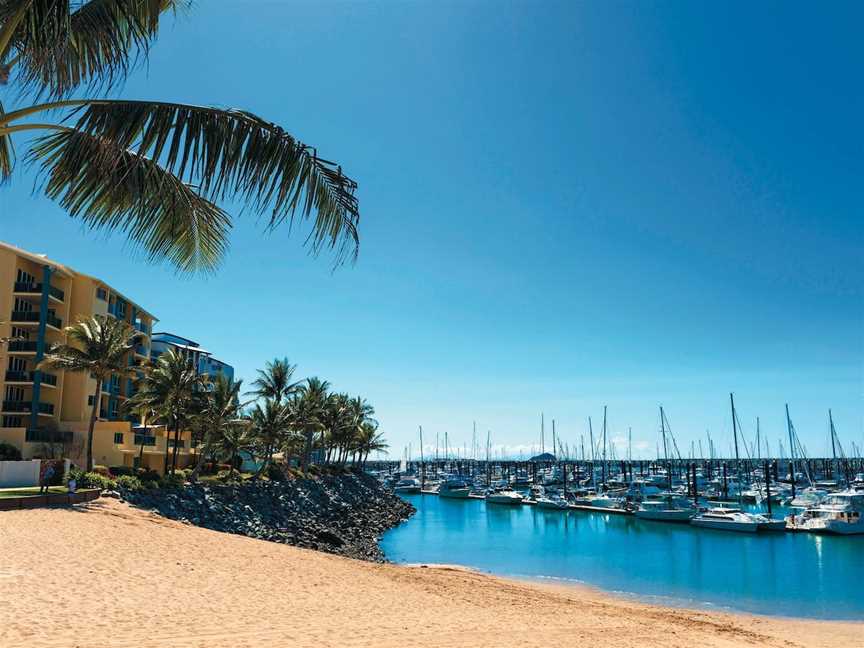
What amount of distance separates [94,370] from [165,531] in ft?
53.7

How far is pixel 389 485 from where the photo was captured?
129m

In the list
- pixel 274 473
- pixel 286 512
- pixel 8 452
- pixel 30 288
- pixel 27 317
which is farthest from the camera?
pixel 274 473

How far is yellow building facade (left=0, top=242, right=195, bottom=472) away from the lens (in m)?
46.8

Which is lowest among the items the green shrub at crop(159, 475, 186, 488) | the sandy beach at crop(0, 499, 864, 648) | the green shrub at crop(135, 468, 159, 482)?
the sandy beach at crop(0, 499, 864, 648)

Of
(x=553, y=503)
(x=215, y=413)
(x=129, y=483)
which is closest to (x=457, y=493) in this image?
(x=553, y=503)

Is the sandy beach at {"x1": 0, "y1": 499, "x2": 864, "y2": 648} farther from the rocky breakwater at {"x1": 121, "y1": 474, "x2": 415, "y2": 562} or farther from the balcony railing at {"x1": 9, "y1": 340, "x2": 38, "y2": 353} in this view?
the balcony railing at {"x1": 9, "y1": 340, "x2": 38, "y2": 353}

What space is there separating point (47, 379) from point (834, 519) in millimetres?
73051

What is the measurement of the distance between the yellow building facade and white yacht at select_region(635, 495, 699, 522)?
52.5m

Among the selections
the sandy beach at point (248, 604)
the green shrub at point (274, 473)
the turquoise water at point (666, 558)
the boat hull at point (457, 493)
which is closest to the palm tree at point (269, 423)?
the green shrub at point (274, 473)

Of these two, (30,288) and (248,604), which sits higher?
(30,288)

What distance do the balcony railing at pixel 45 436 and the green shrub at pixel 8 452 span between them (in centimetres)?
229

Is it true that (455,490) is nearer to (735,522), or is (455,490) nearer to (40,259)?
(735,522)

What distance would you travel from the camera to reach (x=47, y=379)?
49.4m

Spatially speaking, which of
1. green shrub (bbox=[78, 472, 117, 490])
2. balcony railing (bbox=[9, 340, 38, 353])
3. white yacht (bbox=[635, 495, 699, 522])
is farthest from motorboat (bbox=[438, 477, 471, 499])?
green shrub (bbox=[78, 472, 117, 490])
